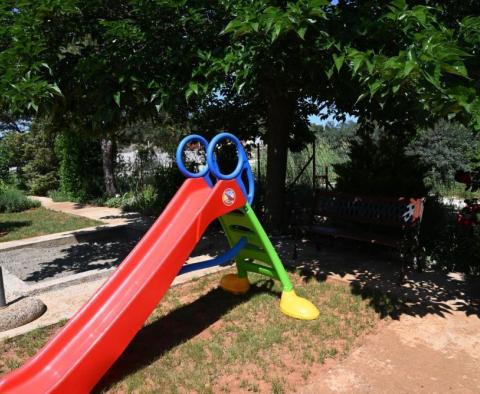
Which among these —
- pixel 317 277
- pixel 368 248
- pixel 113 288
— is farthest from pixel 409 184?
pixel 113 288

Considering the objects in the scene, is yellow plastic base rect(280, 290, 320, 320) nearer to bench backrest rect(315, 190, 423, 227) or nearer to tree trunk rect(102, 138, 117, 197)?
bench backrest rect(315, 190, 423, 227)

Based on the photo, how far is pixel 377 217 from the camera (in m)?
5.77

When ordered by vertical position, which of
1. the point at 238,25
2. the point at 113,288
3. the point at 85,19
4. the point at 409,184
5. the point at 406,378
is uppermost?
the point at 85,19

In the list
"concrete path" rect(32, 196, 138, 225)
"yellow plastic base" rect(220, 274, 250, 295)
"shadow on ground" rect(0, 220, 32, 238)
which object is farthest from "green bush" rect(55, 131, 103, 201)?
"yellow plastic base" rect(220, 274, 250, 295)

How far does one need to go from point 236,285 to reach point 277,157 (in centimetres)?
312

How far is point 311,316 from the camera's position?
4.07 meters

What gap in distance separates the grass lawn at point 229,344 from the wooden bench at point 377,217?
110 cm

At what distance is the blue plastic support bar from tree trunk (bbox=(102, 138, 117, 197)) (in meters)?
10.5

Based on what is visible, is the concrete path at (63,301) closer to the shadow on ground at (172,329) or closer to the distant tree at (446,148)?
the shadow on ground at (172,329)

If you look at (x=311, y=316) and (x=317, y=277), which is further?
(x=317, y=277)

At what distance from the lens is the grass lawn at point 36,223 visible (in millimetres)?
9188

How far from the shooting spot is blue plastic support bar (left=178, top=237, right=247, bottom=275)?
3844 mm

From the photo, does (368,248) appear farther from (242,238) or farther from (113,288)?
(113,288)

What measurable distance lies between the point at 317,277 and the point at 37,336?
3236 millimetres
